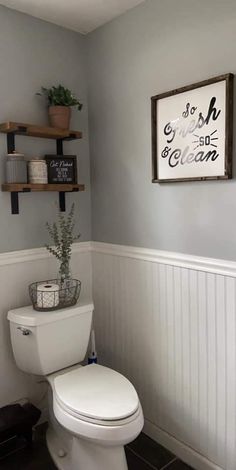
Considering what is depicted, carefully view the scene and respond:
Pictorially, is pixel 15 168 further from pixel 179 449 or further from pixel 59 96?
pixel 179 449

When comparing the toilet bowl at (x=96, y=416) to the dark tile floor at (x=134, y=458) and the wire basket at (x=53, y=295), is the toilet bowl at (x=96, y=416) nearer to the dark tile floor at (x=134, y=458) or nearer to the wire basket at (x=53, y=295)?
the dark tile floor at (x=134, y=458)

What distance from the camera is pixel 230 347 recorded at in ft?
5.21

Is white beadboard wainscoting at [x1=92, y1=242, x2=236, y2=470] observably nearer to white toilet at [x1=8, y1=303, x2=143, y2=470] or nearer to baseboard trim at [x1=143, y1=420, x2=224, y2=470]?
baseboard trim at [x1=143, y1=420, x2=224, y2=470]

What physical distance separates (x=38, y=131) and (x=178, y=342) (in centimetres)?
127

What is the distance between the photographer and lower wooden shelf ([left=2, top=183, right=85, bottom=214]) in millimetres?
1859

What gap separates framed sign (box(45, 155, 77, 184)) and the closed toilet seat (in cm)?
102

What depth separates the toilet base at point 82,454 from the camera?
5.04ft

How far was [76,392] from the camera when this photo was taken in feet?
5.34

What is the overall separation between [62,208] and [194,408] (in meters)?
1.26

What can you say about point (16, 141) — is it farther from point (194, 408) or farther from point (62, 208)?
point (194, 408)

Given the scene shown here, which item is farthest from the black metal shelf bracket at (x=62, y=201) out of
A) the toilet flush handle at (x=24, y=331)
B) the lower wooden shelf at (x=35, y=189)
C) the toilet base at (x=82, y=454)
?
the toilet base at (x=82, y=454)

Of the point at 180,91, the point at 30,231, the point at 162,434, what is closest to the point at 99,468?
the point at 162,434

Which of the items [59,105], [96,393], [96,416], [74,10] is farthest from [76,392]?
[74,10]

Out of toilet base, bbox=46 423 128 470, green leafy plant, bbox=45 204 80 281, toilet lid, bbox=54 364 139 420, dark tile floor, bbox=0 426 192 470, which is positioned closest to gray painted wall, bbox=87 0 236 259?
green leafy plant, bbox=45 204 80 281
